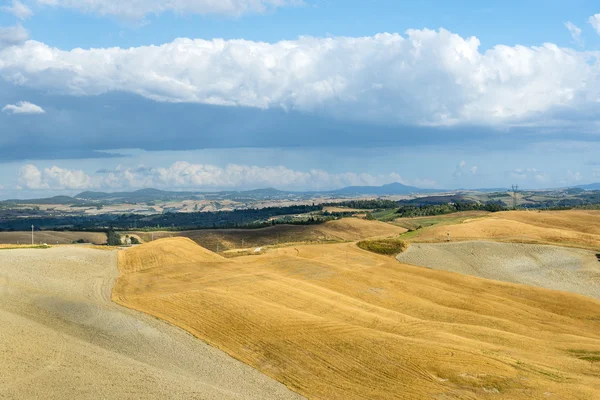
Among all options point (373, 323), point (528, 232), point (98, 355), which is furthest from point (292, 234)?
point (98, 355)

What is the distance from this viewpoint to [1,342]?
112ft

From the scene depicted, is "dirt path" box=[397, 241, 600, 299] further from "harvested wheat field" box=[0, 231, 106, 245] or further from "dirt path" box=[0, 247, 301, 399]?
"harvested wheat field" box=[0, 231, 106, 245]

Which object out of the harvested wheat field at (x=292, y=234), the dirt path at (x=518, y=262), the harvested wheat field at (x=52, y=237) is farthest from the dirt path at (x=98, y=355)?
the harvested wheat field at (x=52, y=237)

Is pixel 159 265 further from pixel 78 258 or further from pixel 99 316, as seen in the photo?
pixel 99 316

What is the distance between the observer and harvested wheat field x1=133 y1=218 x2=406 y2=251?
440 ft

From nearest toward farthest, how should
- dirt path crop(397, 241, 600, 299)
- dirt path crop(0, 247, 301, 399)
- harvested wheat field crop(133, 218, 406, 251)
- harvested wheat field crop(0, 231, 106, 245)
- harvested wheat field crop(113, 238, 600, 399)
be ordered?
dirt path crop(0, 247, 301, 399) → harvested wheat field crop(113, 238, 600, 399) → dirt path crop(397, 241, 600, 299) → harvested wheat field crop(133, 218, 406, 251) → harvested wheat field crop(0, 231, 106, 245)

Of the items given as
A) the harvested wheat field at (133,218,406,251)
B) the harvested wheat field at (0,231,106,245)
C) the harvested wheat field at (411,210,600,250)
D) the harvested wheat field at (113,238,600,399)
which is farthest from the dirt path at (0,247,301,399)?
the harvested wheat field at (0,231,106,245)

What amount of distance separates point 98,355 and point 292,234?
352ft

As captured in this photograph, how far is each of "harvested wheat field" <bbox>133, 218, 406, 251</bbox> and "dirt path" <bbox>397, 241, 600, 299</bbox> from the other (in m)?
43.6

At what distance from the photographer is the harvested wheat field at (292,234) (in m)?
134

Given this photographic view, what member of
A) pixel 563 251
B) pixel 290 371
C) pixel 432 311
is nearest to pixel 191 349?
pixel 290 371

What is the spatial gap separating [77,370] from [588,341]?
136 feet

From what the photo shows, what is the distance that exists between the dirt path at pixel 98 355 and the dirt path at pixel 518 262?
52088mm

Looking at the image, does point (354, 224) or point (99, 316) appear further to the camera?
point (354, 224)
